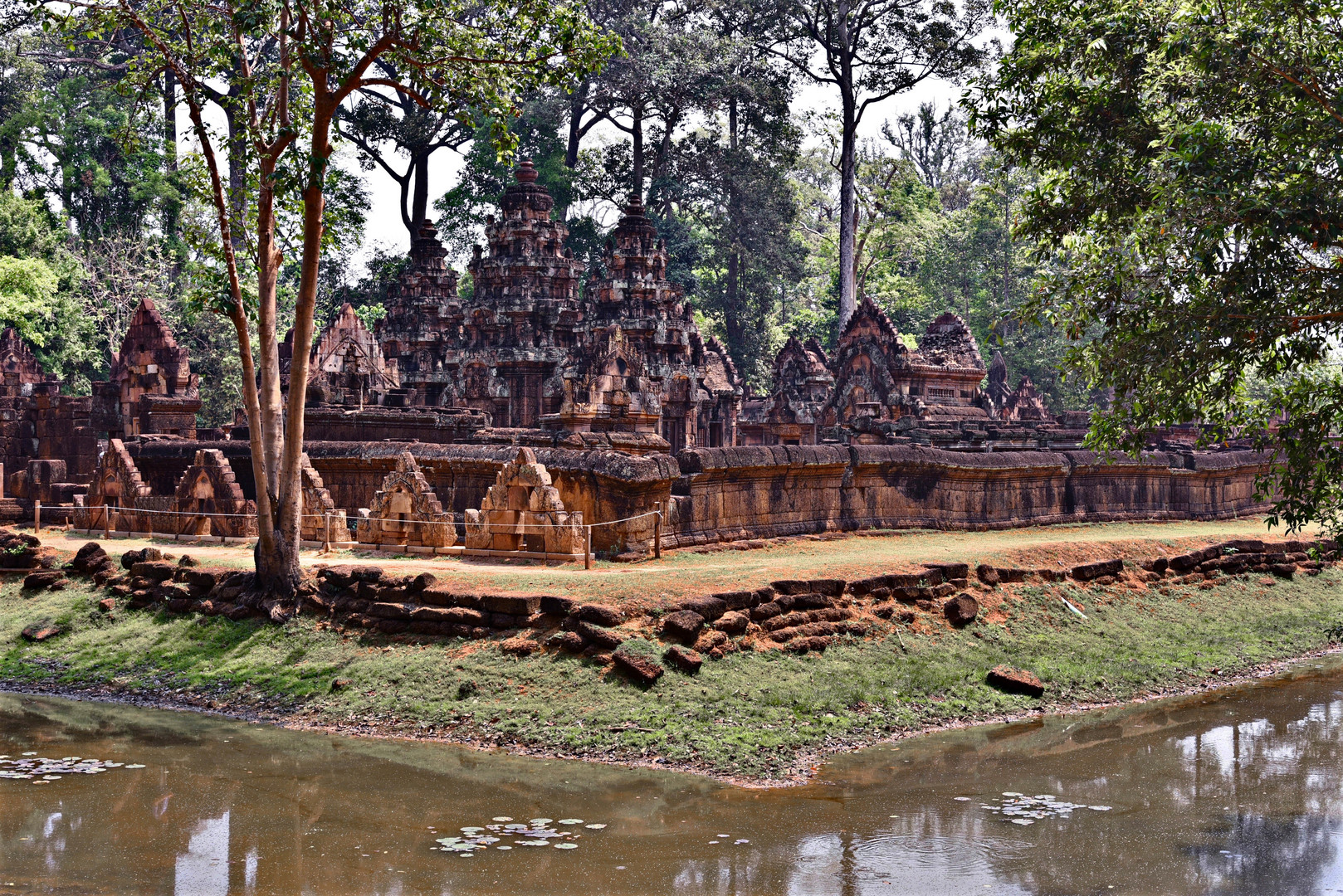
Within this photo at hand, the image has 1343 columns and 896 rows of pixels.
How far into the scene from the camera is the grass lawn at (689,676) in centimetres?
1117

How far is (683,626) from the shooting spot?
12.1 metres

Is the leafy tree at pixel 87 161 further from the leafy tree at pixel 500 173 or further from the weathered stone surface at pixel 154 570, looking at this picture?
the weathered stone surface at pixel 154 570

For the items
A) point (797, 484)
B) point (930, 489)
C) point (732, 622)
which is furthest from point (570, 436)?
point (732, 622)

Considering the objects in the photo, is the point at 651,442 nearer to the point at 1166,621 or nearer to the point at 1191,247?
the point at 1166,621

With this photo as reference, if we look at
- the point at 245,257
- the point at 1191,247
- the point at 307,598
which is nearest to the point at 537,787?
the point at 307,598

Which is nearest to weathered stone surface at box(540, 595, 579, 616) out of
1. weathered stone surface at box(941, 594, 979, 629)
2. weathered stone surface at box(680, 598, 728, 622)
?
weathered stone surface at box(680, 598, 728, 622)

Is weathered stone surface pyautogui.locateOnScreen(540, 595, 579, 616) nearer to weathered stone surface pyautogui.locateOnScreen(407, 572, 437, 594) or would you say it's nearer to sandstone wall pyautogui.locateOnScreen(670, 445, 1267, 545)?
weathered stone surface pyautogui.locateOnScreen(407, 572, 437, 594)

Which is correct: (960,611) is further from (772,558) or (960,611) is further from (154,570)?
(154,570)

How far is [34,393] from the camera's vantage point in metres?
29.1

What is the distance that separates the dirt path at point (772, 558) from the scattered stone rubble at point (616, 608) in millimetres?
333

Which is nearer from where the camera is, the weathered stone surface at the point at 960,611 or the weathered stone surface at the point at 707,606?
the weathered stone surface at the point at 707,606

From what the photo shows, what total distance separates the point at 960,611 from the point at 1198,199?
5491 millimetres

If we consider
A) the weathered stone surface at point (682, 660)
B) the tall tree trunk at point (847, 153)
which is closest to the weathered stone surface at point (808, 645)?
the weathered stone surface at point (682, 660)

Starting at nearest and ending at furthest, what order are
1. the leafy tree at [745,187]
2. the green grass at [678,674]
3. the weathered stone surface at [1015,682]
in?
the green grass at [678,674] < the weathered stone surface at [1015,682] < the leafy tree at [745,187]
